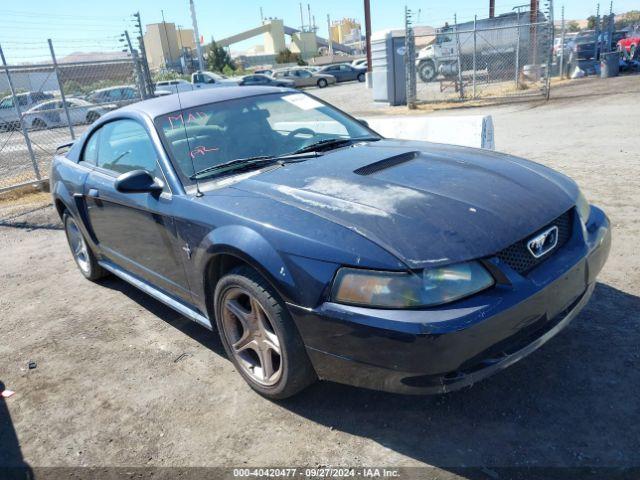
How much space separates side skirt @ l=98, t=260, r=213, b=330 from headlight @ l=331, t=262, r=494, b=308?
4.02 feet

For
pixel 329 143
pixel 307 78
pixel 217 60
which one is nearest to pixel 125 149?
pixel 329 143

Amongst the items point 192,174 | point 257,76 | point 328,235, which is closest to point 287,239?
point 328,235

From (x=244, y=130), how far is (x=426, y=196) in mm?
1482

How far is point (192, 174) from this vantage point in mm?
3166

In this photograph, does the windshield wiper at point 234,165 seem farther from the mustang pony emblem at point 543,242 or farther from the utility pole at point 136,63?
the utility pole at point 136,63

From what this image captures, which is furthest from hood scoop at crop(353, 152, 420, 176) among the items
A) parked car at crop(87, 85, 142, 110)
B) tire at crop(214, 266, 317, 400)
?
parked car at crop(87, 85, 142, 110)

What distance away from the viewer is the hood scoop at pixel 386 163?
298 cm

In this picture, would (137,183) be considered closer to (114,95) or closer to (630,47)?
(114,95)

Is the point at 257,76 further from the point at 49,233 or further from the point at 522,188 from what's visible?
the point at 522,188

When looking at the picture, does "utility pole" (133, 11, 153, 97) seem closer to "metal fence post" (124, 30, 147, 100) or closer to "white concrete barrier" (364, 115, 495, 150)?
"metal fence post" (124, 30, 147, 100)

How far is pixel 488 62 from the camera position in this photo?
75.5ft

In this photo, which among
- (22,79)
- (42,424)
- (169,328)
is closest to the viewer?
(42,424)

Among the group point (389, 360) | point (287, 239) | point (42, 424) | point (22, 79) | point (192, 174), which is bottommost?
point (42, 424)

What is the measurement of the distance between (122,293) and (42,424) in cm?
180
